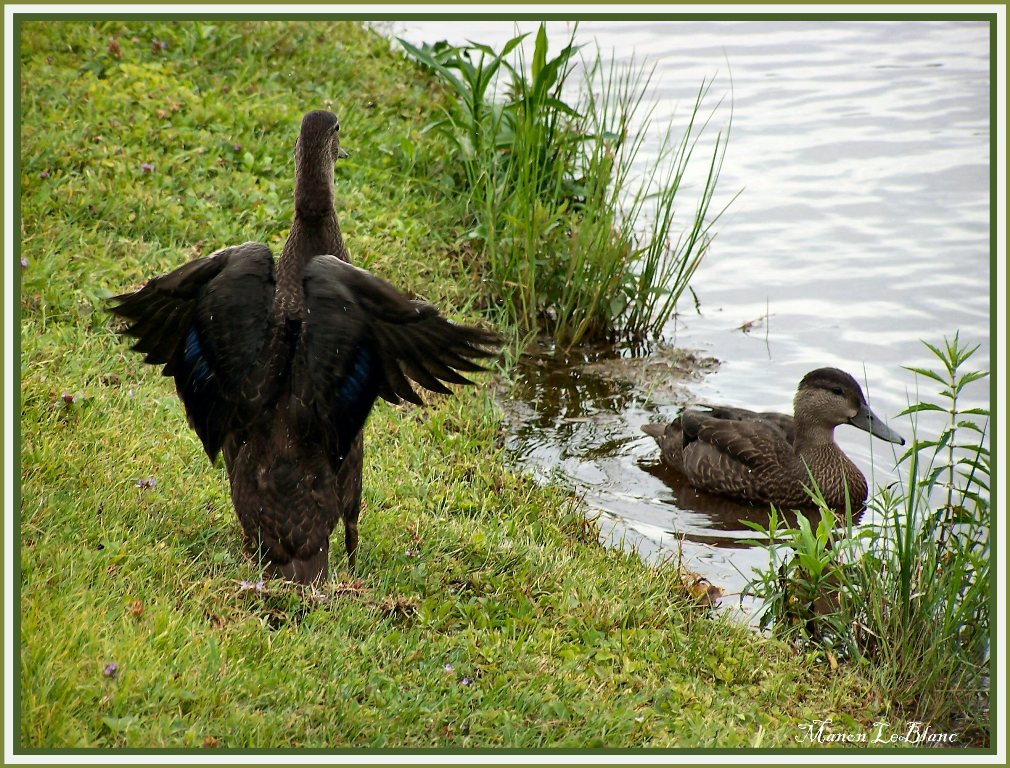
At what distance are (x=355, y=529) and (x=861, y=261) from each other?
6.16 m

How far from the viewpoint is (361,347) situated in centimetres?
439

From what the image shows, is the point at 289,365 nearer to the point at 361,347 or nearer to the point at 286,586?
the point at 361,347

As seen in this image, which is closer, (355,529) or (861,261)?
(355,529)

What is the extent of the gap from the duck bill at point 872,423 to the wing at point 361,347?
3.74 meters

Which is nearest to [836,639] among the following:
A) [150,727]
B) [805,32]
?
[150,727]

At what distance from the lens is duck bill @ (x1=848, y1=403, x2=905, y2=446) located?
7.27 metres

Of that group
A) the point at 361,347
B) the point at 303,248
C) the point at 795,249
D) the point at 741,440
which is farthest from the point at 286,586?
the point at 795,249

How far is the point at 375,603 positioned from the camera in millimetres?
4559

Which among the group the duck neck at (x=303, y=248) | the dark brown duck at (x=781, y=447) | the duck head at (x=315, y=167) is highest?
the duck head at (x=315, y=167)

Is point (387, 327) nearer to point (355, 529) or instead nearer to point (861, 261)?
point (355, 529)

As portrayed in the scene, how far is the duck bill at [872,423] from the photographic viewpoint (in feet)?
23.9

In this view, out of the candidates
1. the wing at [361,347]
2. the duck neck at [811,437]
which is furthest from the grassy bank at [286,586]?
the duck neck at [811,437]

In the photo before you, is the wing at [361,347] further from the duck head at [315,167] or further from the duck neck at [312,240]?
the duck head at [315,167]

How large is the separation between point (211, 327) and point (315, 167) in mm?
927
